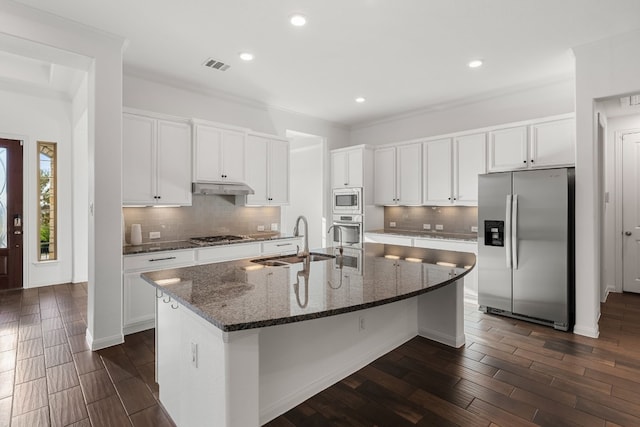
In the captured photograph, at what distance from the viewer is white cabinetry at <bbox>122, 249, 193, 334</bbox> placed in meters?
3.29

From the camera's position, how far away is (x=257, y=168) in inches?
187

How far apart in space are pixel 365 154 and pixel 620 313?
398 cm

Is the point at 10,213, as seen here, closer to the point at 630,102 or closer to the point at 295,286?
the point at 295,286

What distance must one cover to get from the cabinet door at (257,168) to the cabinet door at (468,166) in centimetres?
279

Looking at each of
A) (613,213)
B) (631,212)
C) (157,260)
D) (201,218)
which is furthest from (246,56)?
(631,212)

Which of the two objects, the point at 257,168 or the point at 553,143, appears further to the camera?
the point at 257,168

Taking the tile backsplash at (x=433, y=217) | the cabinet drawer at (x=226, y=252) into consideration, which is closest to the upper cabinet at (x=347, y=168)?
the tile backsplash at (x=433, y=217)

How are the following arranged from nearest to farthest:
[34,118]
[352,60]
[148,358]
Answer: [148,358] → [352,60] → [34,118]

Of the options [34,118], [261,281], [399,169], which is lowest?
[261,281]

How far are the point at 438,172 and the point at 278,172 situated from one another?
7.96ft

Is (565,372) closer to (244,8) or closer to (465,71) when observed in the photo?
(465,71)

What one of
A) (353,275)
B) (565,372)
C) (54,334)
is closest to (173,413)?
(353,275)

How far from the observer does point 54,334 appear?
335 centimetres

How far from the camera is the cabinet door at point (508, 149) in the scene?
413cm
